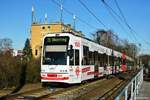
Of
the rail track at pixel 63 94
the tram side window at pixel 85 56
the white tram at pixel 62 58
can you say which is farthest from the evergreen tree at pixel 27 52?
the rail track at pixel 63 94

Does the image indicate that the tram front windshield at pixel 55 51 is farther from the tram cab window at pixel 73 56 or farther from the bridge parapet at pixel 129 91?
the bridge parapet at pixel 129 91

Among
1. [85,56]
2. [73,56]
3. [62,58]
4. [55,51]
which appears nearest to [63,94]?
[62,58]

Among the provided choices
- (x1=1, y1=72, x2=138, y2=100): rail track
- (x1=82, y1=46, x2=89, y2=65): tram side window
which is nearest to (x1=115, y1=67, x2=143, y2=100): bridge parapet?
(x1=1, y1=72, x2=138, y2=100): rail track

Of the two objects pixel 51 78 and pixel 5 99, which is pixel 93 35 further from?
pixel 5 99

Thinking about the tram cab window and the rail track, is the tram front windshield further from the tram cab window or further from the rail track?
the rail track

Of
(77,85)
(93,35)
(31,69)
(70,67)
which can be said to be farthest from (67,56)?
(93,35)

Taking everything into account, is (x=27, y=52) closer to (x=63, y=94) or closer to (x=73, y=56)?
(x=73, y=56)

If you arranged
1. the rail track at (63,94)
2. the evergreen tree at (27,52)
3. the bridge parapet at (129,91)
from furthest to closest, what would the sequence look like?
the evergreen tree at (27,52)
the rail track at (63,94)
the bridge parapet at (129,91)

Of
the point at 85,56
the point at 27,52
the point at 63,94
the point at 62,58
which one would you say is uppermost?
the point at 27,52

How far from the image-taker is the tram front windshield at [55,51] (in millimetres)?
23859

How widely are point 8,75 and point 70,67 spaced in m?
4.20

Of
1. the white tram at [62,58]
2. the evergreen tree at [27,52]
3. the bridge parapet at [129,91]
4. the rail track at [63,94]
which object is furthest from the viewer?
the evergreen tree at [27,52]

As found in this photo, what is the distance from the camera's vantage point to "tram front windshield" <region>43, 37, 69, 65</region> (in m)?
23.9

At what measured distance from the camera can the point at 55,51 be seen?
78.7ft
